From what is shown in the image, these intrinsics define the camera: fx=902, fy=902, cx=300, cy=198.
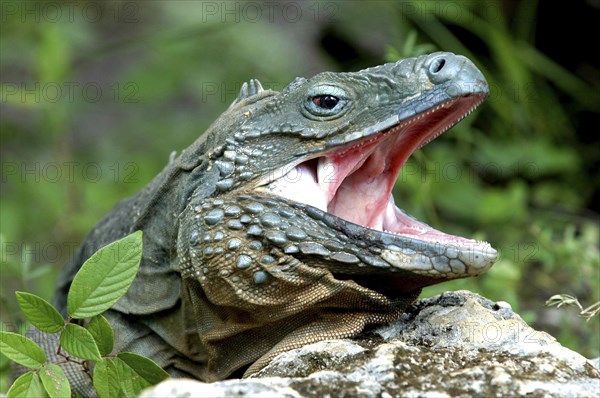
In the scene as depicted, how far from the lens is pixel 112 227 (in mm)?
5879

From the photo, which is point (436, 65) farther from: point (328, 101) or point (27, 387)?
point (27, 387)

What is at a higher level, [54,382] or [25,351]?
[25,351]

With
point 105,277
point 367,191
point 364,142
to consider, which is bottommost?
point 105,277

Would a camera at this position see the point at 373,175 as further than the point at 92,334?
Yes

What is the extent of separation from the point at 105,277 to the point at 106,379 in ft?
1.66

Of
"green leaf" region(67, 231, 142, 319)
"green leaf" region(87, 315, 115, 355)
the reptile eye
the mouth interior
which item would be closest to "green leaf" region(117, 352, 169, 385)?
"green leaf" region(87, 315, 115, 355)

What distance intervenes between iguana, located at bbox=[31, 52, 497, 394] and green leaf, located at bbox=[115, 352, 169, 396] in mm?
413

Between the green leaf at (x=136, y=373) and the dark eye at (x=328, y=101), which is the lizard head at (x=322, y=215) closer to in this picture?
the dark eye at (x=328, y=101)

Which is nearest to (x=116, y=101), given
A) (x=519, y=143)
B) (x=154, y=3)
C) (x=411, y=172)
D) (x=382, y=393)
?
(x=154, y=3)

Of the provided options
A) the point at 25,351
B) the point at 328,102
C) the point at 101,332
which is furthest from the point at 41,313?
the point at 328,102

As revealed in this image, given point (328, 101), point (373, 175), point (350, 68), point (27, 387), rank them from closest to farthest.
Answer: point (27, 387), point (328, 101), point (373, 175), point (350, 68)

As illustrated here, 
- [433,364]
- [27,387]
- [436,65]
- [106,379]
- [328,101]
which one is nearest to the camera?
[433,364]

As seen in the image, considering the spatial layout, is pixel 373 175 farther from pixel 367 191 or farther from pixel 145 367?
pixel 145 367

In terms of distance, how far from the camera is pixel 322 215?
4426mm
